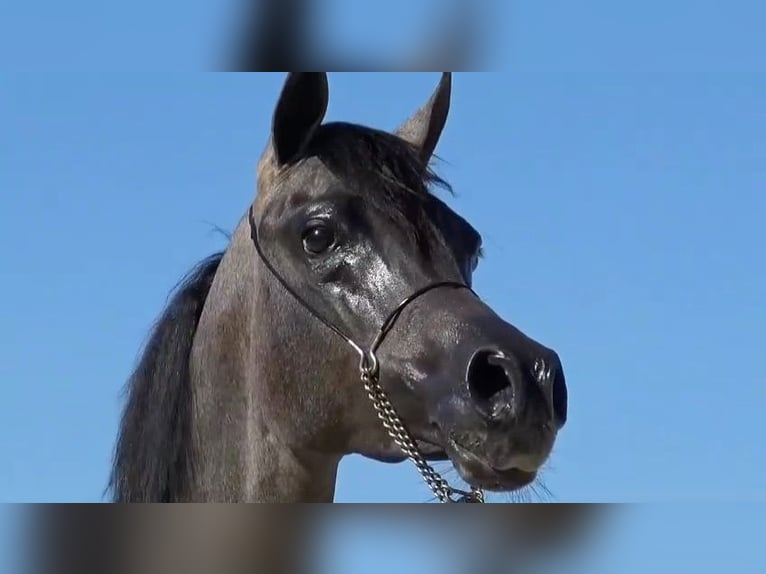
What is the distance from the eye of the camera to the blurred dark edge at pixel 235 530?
1924mm

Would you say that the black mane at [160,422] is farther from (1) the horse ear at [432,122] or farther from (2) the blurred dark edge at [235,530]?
(2) the blurred dark edge at [235,530]

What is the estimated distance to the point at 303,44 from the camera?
10.1 feet

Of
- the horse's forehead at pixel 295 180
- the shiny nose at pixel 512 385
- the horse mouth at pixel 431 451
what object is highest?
the horse's forehead at pixel 295 180

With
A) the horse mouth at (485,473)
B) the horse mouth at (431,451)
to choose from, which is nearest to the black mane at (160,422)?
the horse mouth at (431,451)

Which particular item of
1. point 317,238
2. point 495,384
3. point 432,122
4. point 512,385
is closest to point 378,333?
point 317,238

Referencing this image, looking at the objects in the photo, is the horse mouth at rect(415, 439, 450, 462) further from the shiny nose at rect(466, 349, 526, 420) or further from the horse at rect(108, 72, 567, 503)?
the shiny nose at rect(466, 349, 526, 420)

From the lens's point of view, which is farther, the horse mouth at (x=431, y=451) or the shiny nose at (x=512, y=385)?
the horse mouth at (x=431, y=451)

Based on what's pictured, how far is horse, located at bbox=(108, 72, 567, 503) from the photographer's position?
323 centimetres

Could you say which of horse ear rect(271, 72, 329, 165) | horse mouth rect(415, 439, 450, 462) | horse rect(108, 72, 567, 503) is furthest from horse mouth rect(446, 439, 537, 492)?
horse ear rect(271, 72, 329, 165)

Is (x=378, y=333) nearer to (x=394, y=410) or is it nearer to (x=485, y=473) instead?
(x=394, y=410)

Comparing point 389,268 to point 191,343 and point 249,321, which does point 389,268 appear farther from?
point 191,343

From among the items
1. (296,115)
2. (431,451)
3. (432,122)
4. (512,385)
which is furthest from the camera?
(432,122)

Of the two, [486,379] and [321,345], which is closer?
[486,379]

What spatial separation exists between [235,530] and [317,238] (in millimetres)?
1740
